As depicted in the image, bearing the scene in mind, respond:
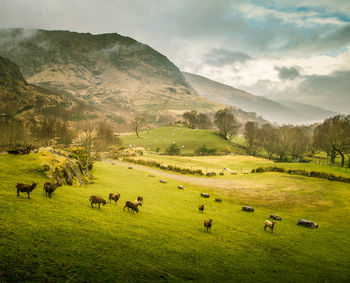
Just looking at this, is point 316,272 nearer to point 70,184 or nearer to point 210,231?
point 210,231

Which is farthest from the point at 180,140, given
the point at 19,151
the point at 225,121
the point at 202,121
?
the point at 19,151

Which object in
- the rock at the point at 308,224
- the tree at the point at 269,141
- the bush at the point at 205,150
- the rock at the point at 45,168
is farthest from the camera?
the tree at the point at 269,141

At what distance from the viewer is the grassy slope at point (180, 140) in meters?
123

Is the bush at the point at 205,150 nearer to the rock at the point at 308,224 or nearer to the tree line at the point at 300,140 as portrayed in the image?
the tree line at the point at 300,140

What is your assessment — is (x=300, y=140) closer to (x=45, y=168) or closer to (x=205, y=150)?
(x=205, y=150)

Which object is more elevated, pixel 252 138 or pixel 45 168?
pixel 252 138

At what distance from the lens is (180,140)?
131125 mm

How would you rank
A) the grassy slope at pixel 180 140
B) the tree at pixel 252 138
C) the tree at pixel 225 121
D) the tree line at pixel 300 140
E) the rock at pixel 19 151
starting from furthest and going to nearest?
the tree at pixel 225 121, the tree at pixel 252 138, the grassy slope at pixel 180 140, the tree line at pixel 300 140, the rock at pixel 19 151

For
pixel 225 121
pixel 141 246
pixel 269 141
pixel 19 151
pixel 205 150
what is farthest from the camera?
pixel 225 121

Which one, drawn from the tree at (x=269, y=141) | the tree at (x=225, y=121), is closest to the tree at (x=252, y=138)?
the tree at (x=269, y=141)

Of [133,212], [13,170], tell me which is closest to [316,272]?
[133,212]

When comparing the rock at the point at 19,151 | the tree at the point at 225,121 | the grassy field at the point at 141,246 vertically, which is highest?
the tree at the point at 225,121

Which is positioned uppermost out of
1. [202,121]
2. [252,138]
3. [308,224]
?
[202,121]

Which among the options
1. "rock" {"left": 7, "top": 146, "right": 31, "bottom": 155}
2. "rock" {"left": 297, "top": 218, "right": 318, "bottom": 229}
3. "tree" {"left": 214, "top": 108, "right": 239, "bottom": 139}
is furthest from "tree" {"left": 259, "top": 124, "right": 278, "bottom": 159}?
"rock" {"left": 7, "top": 146, "right": 31, "bottom": 155}
